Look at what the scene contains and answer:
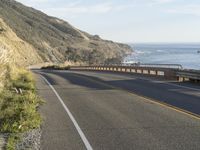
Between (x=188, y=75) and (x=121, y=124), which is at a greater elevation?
(x=121, y=124)

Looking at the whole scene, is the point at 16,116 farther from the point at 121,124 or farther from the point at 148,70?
the point at 148,70

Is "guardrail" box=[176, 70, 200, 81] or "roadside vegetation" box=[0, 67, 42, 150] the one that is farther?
"guardrail" box=[176, 70, 200, 81]

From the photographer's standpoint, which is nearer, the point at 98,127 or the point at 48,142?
the point at 48,142

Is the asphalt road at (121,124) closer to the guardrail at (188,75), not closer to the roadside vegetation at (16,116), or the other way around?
the roadside vegetation at (16,116)

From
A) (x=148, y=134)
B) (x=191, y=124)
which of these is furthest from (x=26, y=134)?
(x=191, y=124)

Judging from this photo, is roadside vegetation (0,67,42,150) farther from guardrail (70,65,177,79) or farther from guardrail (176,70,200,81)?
guardrail (70,65,177,79)

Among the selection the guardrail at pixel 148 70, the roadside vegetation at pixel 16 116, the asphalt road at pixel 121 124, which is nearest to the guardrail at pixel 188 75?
the guardrail at pixel 148 70

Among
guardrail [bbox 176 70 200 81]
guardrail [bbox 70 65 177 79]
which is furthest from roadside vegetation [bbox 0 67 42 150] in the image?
guardrail [bbox 70 65 177 79]

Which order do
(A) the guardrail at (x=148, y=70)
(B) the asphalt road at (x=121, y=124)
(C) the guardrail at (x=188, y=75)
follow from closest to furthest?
1. (B) the asphalt road at (x=121, y=124)
2. (C) the guardrail at (x=188, y=75)
3. (A) the guardrail at (x=148, y=70)

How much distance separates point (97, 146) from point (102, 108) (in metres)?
6.95

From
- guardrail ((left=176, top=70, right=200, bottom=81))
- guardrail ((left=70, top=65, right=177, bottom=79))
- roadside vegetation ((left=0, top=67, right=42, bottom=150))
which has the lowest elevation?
guardrail ((left=70, top=65, right=177, bottom=79))

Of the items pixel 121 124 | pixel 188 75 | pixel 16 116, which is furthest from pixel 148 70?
pixel 121 124

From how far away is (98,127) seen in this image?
1299cm

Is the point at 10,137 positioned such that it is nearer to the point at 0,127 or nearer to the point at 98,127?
the point at 0,127
